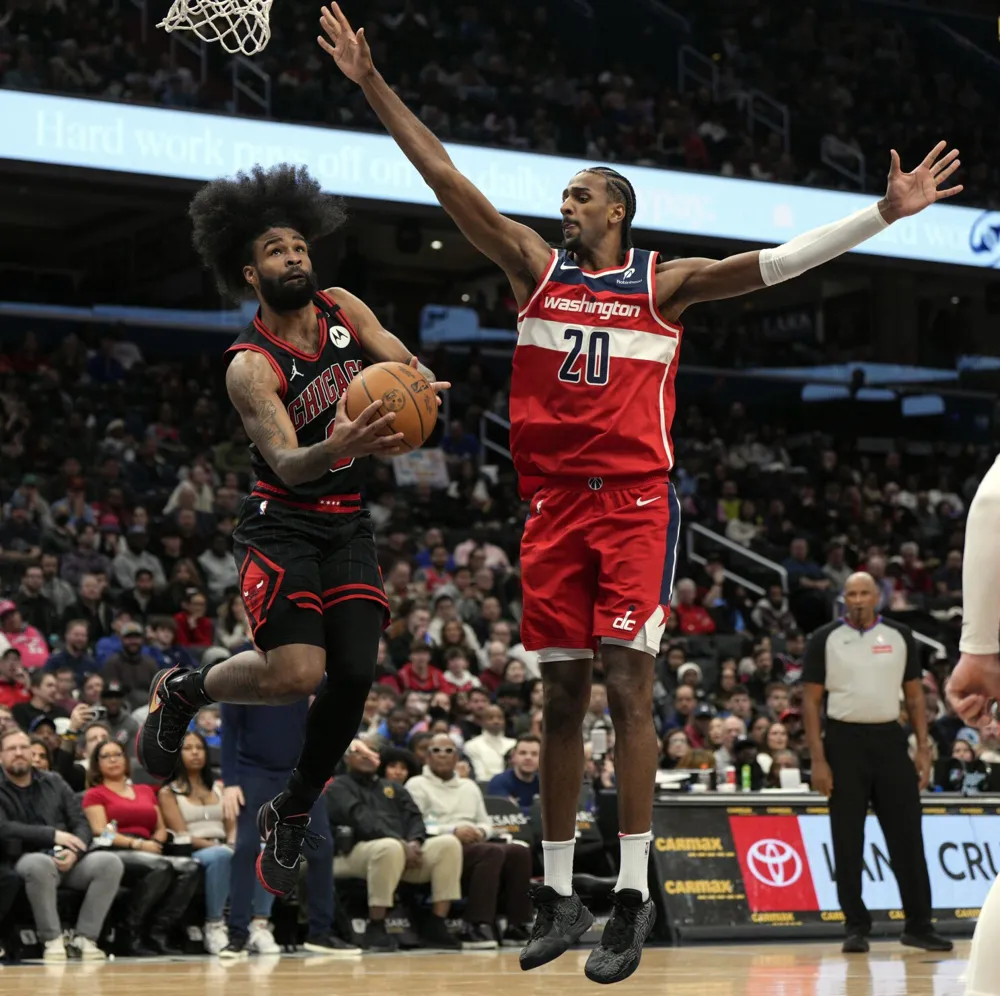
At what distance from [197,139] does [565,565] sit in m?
14.4

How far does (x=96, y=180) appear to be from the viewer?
1922 centimetres

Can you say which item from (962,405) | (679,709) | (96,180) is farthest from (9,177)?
(962,405)

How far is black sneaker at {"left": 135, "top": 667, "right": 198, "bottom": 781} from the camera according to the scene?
6859 mm

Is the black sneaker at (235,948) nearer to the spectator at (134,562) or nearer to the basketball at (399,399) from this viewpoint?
the basketball at (399,399)

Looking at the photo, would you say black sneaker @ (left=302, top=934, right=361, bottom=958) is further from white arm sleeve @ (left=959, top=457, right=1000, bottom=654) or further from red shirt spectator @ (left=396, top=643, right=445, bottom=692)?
white arm sleeve @ (left=959, top=457, right=1000, bottom=654)

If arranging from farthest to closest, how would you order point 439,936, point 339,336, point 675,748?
point 675,748, point 439,936, point 339,336

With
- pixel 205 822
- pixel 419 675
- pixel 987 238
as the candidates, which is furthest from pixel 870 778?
pixel 987 238

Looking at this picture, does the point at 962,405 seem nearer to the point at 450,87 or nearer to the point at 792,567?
the point at 792,567

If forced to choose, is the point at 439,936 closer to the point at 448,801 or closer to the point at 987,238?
the point at 448,801

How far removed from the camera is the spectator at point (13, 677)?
1361 centimetres

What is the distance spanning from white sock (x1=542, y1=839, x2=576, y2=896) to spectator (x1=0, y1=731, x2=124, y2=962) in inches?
221

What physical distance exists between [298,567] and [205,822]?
19.8ft

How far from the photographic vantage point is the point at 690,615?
66.3ft

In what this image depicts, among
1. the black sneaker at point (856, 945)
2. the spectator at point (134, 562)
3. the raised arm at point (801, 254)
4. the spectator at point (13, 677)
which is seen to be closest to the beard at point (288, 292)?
the raised arm at point (801, 254)
